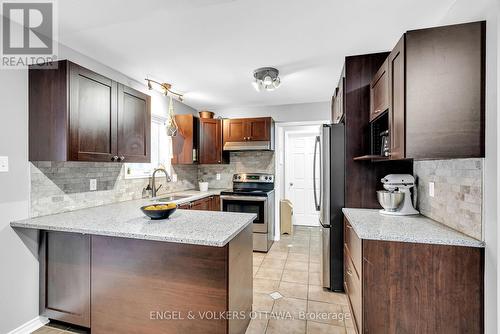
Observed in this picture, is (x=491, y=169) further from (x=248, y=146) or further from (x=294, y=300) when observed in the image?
(x=248, y=146)

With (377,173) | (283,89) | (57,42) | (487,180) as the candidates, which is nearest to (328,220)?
(377,173)

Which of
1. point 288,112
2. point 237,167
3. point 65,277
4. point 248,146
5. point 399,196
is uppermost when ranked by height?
point 288,112

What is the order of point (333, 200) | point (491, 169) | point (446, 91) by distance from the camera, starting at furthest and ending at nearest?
point (333, 200)
point (446, 91)
point (491, 169)

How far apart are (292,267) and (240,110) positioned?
2.87 metres

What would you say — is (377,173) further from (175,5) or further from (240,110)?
(240,110)

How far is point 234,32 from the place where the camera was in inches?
81.2

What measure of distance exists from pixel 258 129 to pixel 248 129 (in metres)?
0.18

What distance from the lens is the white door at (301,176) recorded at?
5.27 meters

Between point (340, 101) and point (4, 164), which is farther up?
point (340, 101)

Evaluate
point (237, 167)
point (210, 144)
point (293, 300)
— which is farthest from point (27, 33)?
point (293, 300)

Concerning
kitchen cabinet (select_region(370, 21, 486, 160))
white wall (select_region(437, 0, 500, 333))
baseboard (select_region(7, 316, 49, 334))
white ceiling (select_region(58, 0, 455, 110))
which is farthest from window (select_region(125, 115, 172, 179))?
white wall (select_region(437, 0, 500, 333))

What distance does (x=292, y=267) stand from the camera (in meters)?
A: 3.22

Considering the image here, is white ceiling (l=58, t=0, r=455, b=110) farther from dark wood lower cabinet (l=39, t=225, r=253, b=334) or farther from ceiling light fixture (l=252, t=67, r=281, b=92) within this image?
dark wood lower cabinet (l=39, t=225, r=253, b=334)

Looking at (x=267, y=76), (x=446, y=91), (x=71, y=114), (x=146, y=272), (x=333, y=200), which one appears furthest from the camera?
(x=267, y=76)
